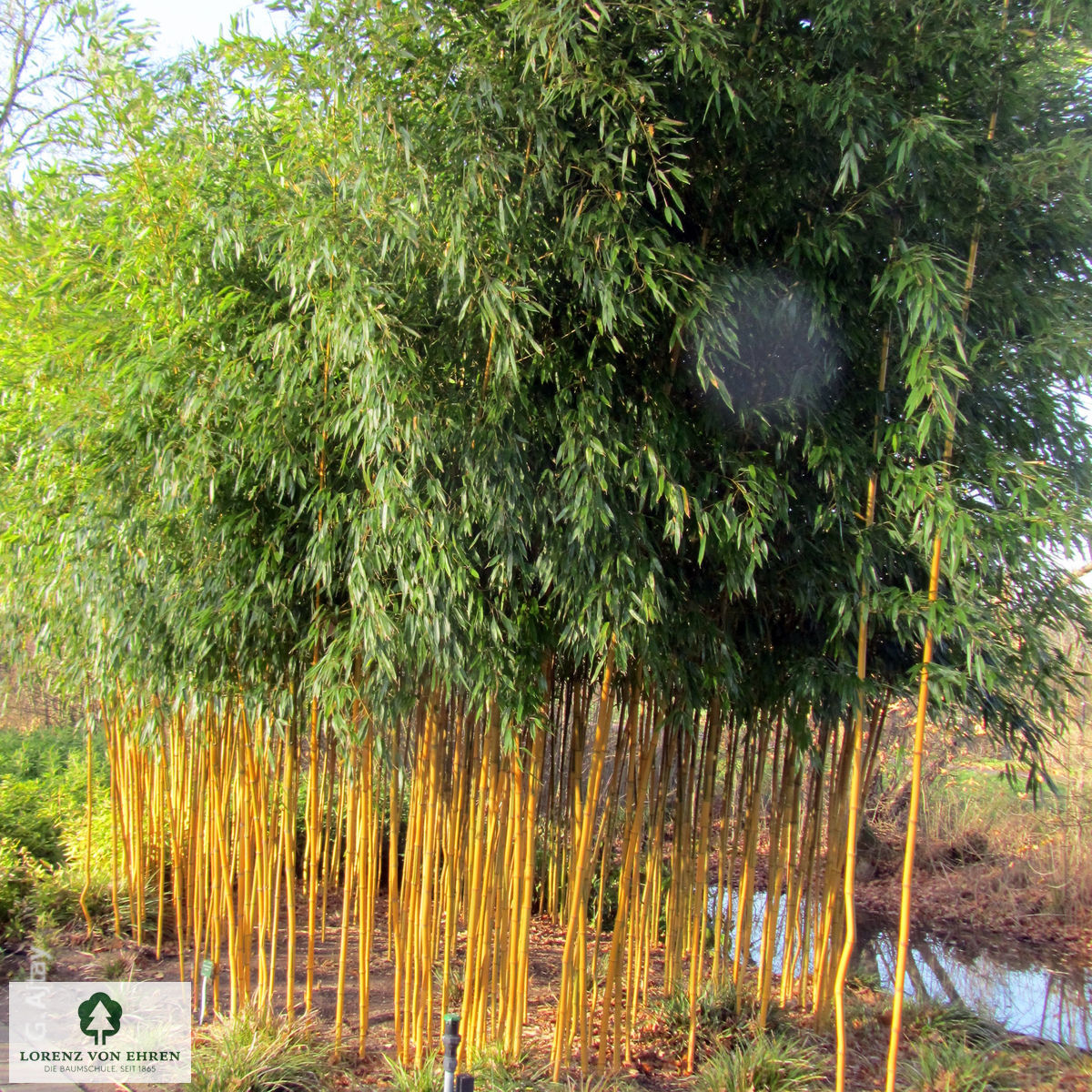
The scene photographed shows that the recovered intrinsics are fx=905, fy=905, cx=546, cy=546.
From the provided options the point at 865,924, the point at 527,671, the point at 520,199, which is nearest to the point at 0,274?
the point at 520,199

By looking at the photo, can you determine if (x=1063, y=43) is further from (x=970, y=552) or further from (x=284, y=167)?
(x=284, y=167)

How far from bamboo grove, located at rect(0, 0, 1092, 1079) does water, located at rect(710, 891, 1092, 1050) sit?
2390mm

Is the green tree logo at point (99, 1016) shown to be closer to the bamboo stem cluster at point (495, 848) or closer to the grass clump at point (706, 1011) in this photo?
the bamboo stem cluster at point (495, 848)

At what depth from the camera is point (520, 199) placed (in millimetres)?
2332


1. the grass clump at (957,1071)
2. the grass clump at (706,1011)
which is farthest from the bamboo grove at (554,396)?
the grass clump at (957,1071)

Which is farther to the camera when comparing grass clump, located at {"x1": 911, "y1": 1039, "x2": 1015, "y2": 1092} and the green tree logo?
the green tree logo

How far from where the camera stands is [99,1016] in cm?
326

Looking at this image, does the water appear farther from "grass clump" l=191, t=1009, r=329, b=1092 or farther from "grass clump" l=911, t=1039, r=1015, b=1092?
"grass clump" l=191, t=1009, r=329, b=1092

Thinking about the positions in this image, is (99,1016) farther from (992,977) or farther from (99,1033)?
(992,977)

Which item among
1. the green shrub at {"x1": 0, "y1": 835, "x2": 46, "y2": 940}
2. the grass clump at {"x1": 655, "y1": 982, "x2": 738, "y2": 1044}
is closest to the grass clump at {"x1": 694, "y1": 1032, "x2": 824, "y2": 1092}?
the grass clump at {"x1": 655, "y1": 982, "x2": 738, "y2": 1044}

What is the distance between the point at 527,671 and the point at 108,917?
125 inches

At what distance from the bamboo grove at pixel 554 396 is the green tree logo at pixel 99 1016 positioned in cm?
48

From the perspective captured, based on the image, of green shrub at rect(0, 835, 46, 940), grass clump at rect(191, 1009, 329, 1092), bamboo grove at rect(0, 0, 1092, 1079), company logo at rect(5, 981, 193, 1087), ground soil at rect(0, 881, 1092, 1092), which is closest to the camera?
bamboo grove at rect(0, 0, 1092, 1079)

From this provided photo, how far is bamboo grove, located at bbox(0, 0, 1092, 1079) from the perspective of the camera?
233cm
